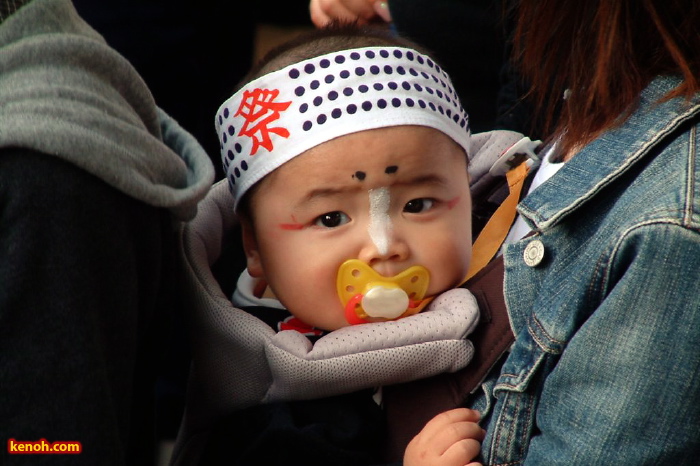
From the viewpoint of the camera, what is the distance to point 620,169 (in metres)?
1.00

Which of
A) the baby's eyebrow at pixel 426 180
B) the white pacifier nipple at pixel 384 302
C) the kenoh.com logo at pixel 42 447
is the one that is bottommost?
the white pacifier nipple at pixel 384 302

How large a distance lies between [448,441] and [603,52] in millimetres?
562

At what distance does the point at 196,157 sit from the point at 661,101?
63 cm

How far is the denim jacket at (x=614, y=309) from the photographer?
2.85ft

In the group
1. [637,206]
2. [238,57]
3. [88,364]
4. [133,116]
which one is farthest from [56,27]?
[238,57]

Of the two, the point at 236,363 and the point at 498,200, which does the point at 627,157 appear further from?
the point at 236,363

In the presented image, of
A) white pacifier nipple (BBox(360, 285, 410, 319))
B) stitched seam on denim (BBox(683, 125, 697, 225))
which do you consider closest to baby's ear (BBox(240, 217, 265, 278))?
white pacifier nipple (BBox(360, 285, 410, 319))

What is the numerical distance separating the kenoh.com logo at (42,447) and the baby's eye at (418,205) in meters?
0.71

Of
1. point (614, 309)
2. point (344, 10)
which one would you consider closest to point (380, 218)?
point (614, 309)

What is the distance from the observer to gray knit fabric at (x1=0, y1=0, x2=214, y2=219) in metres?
0.81

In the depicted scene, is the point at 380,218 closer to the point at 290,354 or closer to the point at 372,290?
the point at 372,290

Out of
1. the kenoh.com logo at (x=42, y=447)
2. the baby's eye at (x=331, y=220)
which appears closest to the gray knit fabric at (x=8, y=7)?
the kenoh.com logo at (x=42, y=447)

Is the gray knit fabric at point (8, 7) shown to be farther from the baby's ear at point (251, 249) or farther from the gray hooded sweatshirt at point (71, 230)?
the baby's ear at point (251, 249)

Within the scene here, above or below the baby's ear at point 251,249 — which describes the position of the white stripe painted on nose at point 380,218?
above
